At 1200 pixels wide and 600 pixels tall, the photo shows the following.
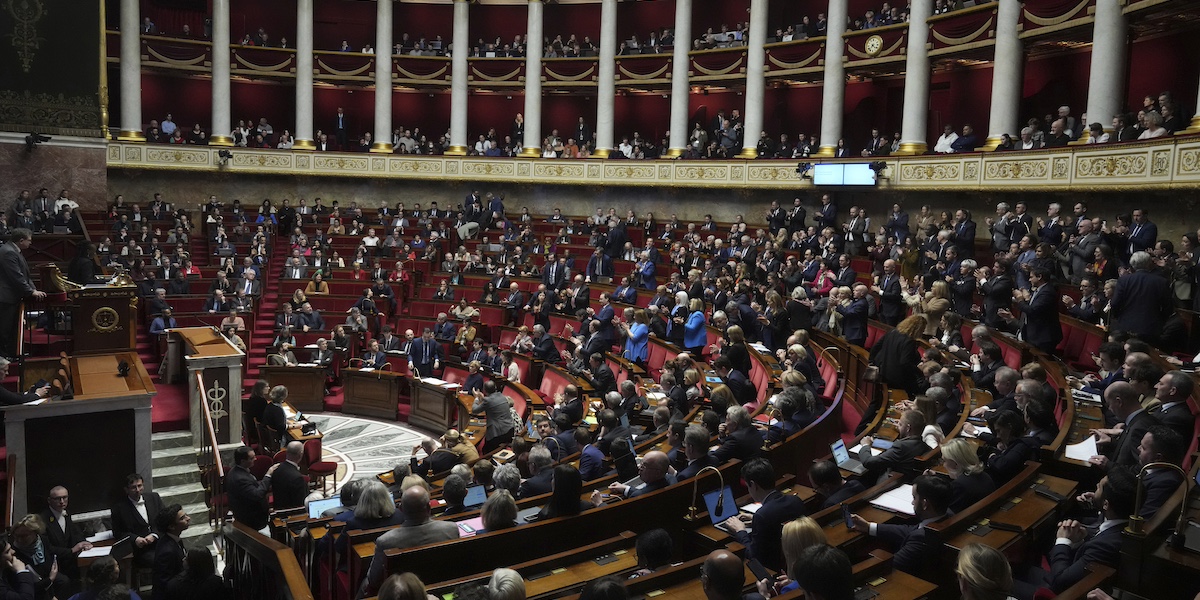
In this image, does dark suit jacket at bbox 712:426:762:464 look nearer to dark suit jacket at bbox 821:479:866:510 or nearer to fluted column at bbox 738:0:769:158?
dark suit jacket at bbox 821:479:866:510

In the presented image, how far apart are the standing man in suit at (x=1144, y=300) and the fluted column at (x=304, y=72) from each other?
72.2 feet

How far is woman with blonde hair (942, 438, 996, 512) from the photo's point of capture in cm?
490

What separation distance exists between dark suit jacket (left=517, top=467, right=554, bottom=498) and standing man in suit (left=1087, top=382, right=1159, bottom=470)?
3.62 meters

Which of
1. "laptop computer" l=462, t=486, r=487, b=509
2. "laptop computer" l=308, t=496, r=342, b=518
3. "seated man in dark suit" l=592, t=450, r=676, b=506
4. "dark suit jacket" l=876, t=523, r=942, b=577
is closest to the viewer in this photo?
"dark suit jacket" l=876, t=523, r=942, b=577

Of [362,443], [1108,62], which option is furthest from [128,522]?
[1108,62]

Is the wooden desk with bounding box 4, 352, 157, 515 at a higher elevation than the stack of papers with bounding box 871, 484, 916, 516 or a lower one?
lower

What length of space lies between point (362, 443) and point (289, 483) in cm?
526

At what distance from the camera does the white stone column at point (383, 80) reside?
82.8ft

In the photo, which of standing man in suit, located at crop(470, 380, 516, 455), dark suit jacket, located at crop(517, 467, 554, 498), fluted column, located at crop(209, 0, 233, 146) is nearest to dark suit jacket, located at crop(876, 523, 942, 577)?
dark suit jacket, located at crop(517, 467, 554, 498)

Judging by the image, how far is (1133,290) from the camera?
7.88 m

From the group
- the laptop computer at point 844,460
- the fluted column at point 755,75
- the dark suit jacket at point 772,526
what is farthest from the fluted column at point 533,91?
the dark suit jacket at point 772,526

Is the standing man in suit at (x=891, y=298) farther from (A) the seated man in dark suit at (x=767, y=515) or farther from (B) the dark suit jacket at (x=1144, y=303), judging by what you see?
(A) the seated man in dark suit at (x=767, y=515)

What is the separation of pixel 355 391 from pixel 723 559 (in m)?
11.6

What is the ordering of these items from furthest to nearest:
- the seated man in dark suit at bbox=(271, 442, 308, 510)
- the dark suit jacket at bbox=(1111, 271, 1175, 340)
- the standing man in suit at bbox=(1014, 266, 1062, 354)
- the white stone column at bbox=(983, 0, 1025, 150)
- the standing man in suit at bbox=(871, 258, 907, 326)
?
the white stone column at bbox=(983, 0, 1025, 150) < the standing man in suit at bbox=(871, 258, 907, 326) < the standing man in suit at bbox=(1014, 266, 1062, 354) < the dark suit jacket at bbox=(1111, 271, 1175, 340) < the seated man in dark suit at bbox=(271, 442, 308, 510)
